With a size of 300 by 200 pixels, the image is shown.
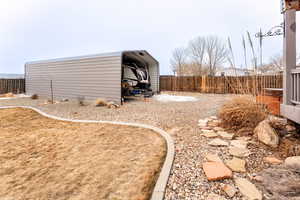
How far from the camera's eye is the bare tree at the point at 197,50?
20780mm

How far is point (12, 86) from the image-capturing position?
36.9ft

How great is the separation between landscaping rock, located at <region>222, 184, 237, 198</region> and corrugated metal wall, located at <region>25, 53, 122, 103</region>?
18.1 feet

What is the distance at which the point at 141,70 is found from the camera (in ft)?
30.3

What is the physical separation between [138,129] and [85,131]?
115 centimetres

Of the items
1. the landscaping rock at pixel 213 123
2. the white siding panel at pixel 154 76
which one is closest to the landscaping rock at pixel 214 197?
the landscaping rock at pixel 213 123

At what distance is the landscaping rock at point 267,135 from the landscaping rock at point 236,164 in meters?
0.65

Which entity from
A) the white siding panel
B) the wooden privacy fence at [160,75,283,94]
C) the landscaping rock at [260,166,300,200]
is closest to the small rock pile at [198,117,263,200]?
the landscaping rock at [260,166,300,200]

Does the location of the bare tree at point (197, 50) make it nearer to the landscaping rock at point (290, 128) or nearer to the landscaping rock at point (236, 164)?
the landscaping rock at point (290, 128)

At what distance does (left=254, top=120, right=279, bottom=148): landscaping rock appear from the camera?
212cm

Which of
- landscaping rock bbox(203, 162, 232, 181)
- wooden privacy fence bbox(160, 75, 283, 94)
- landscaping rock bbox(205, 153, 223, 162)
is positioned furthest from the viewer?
wooden privacy fence bbox(160, 75, 283, 94)

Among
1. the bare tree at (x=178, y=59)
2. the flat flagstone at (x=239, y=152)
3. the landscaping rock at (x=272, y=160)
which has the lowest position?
the landscaping rock at (x=272, y=160)

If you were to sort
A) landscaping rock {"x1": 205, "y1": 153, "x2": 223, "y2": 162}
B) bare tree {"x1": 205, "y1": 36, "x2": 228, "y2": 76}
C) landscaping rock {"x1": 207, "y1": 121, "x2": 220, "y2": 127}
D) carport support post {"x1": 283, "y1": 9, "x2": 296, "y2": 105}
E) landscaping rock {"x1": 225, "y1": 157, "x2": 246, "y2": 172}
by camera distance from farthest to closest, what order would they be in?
bare tree {"x1": 205, "y1": 36, "x2": 228, "y2": 76} → landscaping rock {"x1": 207, "y1": 121, "x2": 220, "y2": 127} → carport support post {"x1": 283, "y1": 9, "x2": 296, "y2": 105} → landscaping rock {"x1": 205, "y1": 153, "x2": 223, "y2": 162} → landscaping rock {"x1": 225, "y1": 157, "x2": 246, "y2": 172}

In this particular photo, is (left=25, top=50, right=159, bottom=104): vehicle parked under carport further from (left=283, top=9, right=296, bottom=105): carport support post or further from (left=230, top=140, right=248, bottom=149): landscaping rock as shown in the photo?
(left=283, top=9, right=296, bottom=105): carport support post

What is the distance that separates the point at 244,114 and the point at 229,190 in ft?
5.84
